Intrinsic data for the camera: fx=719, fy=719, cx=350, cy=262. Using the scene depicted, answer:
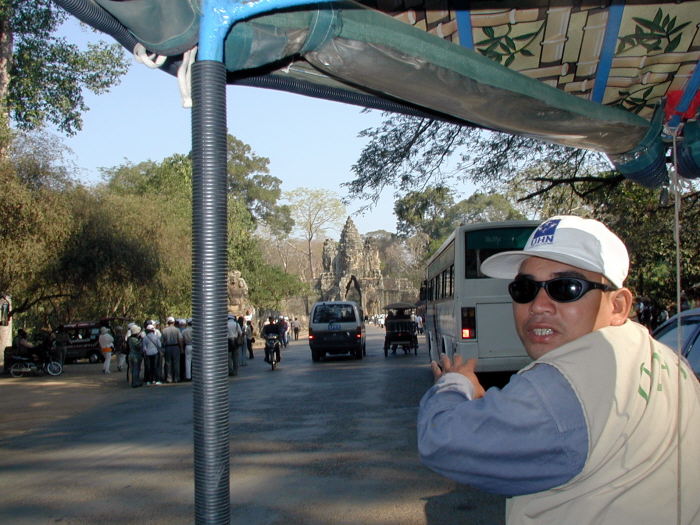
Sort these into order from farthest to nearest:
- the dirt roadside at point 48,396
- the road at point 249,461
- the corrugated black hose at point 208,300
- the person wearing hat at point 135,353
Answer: the person wearing hat at point 135,353
the dirt roadside at point 48,396
the road at point 249,461
the corrugated black hose at point 208,300

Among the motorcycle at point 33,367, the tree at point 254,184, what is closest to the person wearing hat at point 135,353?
the motorcycle at point 33,367

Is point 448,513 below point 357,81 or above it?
below

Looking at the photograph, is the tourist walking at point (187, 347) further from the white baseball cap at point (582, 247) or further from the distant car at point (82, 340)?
the white baseball cap at point (582, 247)

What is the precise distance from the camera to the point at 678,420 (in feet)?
5.80

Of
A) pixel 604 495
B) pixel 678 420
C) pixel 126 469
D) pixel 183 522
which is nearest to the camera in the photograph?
pixel 604 495

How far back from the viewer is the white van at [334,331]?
24.0 m

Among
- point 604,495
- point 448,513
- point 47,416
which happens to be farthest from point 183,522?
point 47,416

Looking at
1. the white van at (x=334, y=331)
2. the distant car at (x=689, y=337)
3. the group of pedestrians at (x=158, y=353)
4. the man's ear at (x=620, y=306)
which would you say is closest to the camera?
the man's ear at (x=620, y=306)

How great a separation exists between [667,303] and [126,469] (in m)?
24.8

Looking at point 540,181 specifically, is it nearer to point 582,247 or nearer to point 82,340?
point 582,247

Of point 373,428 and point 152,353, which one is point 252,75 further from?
point 152,353

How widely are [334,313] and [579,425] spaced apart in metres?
23.1

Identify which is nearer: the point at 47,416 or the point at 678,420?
the point at 678,420

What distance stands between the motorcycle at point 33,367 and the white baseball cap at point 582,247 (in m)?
22.3
